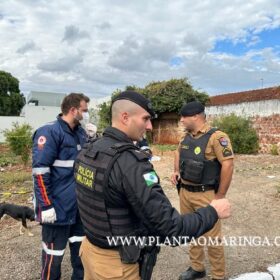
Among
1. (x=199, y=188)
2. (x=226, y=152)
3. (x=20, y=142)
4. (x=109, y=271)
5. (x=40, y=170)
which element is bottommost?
(x=20, y=142)

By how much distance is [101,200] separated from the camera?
1.99 meters

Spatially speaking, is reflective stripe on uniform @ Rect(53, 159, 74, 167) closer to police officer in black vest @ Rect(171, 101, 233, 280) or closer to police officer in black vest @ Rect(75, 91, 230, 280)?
police officer in black vest @ Rect(75, 91, 230, 280)

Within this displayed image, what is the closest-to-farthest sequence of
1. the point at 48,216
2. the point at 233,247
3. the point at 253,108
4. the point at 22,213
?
1. the point at 48,216
2. the point at 233,247
3. the point at 22,213
4. the point at 253,108

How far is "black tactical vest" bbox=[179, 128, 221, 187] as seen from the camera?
3635 millimetres

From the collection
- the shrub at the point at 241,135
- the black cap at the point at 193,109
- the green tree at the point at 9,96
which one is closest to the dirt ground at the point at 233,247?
the black cap at the point at 193,109

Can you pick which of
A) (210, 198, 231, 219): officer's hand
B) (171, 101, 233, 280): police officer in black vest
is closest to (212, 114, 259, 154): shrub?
(171, 101, 233, 280): police officer in black vest

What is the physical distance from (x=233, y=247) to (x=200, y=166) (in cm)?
167

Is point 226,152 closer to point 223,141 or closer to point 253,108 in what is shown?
point 223,141

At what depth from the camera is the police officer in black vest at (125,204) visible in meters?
1.89

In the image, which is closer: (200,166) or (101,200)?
(101,200)

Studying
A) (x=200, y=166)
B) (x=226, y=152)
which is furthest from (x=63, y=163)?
(x=226, y=152)

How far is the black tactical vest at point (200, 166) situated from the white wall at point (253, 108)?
12000mm

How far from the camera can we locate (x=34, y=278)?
3.77 m

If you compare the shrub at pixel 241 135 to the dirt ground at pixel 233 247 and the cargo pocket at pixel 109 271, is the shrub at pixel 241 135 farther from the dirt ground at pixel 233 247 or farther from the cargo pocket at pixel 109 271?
the cargo pocket at pixel 109 271
